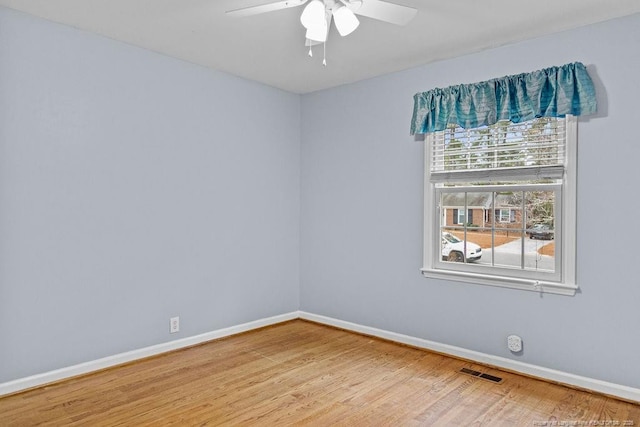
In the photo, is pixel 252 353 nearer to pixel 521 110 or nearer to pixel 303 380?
pixel 303 380

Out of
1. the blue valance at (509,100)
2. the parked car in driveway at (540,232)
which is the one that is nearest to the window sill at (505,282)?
the parked car in driveway at (540,232)

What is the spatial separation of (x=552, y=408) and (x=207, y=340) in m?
2.79

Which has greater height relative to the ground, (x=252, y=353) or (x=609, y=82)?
(x=609, y=82)

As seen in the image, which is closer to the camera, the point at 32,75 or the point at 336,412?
the point at 336,412

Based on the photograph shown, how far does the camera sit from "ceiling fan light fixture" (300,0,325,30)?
7.29ft

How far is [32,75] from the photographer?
3.01 m

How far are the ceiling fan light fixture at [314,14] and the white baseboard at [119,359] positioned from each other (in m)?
2.82

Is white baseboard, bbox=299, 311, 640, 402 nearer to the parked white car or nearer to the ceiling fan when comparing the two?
the parked white car

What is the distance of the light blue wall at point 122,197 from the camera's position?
2977 millimetres

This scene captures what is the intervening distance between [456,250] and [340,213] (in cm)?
127

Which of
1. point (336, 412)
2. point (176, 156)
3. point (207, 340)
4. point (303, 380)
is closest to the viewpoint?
point (336, 412)

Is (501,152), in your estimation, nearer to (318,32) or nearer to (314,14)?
(318,32)

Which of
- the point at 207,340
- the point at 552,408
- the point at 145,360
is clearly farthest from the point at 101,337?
the point at 552,408

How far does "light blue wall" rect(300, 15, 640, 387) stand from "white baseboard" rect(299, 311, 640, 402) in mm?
43
